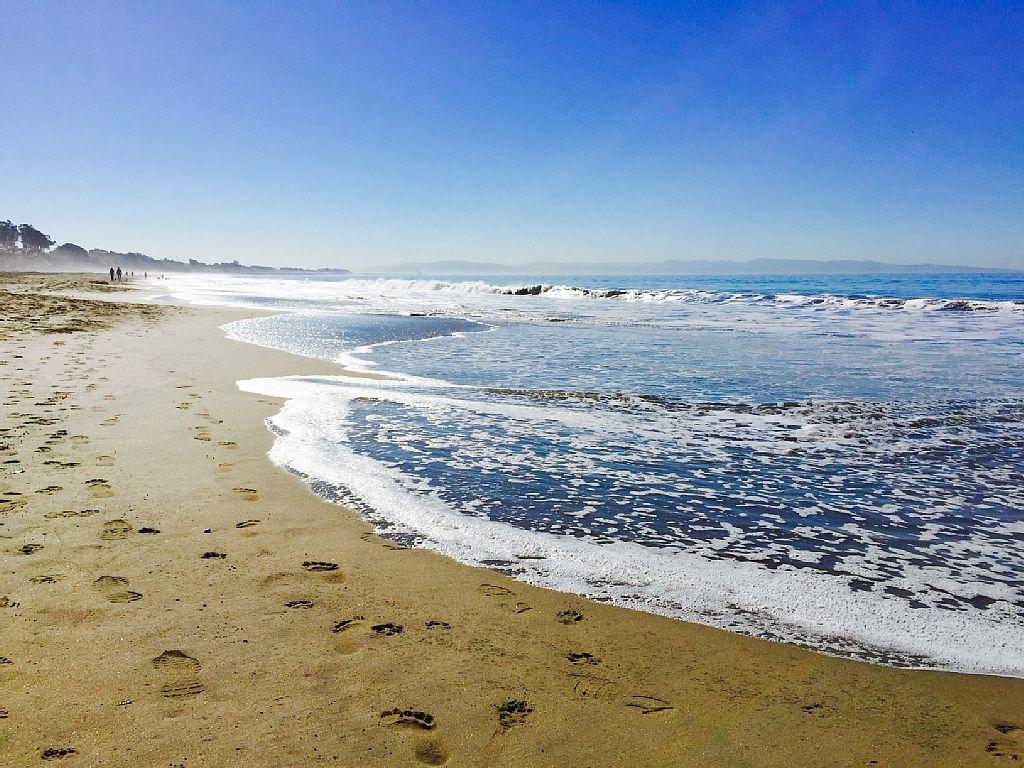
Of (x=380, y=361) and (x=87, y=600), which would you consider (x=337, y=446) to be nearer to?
(x=87, y=600)

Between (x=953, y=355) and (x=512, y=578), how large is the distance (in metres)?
16.1

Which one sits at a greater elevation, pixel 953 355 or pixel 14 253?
pixel 14 253

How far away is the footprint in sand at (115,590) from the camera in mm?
3504

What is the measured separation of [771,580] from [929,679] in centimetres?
104

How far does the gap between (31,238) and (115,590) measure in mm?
186103

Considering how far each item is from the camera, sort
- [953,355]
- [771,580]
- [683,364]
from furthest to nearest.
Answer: [953,355] < [683,364] < [771,580]

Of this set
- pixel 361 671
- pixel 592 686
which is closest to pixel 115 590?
pixel 361 671

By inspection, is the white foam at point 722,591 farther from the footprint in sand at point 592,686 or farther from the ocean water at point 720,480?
the footprint in sand at point 592,686

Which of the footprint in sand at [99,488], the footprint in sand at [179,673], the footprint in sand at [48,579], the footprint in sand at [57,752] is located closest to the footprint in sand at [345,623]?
→ the footprint in sand at [179,673]

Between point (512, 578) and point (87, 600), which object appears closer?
point (87, 600)

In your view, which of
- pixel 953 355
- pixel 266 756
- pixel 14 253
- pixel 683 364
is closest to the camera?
pixel 266 756

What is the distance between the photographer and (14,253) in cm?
14112

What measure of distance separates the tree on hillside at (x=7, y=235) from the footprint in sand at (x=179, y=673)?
181 m

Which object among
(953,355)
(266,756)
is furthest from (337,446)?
(953,355)
